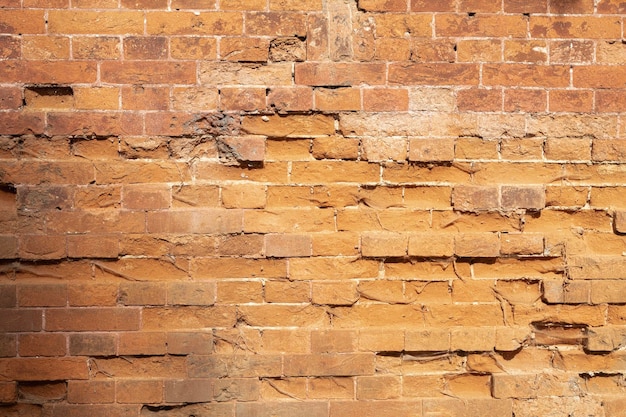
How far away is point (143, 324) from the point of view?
2295 millimetres

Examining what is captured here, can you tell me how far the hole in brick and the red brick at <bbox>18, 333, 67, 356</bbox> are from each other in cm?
94

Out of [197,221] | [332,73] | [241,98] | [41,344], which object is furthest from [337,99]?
[41,344]

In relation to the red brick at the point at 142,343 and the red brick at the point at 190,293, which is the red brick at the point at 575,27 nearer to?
the red brick at the point at 190,293

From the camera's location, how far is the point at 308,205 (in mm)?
2314

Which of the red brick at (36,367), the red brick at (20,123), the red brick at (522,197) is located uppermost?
the red brick at (20,123)

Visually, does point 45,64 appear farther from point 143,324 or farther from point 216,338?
point 216,338

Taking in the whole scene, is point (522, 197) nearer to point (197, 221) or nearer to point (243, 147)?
point (243, 147)

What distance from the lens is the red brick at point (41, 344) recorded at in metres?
2.28

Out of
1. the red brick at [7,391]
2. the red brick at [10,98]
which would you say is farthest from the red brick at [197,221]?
the red brick at [7,391]

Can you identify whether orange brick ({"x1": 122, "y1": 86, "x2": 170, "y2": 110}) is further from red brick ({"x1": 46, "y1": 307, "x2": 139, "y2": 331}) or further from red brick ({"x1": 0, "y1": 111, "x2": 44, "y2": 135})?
red brick ({"x1": 46, "y1": 307, "x2": 139, "y2": 331})

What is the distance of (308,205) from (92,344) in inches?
41.9

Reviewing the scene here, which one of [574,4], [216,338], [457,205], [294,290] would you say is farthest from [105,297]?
[574,4]

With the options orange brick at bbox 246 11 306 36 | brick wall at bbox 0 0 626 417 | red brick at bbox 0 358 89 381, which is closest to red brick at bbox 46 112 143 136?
brick wall at bbox 0 0 626 417

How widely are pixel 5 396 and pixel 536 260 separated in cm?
230
